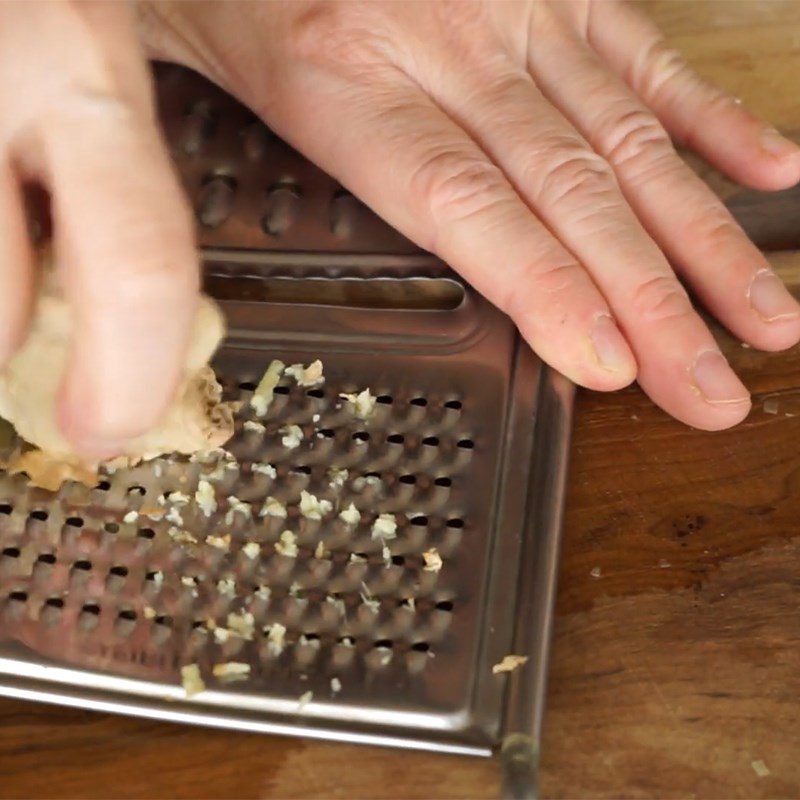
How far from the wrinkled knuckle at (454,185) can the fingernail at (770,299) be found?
0.16 m

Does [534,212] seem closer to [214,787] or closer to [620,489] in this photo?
[620,489]

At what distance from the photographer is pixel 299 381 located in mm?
546

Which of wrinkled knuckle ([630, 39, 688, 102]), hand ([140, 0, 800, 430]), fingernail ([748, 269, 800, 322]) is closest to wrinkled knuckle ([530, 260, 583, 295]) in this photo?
hand ([140, 0, 800, 430])

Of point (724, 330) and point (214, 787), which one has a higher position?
point (724, 330)

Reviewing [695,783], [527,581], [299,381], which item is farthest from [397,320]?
[695,783]

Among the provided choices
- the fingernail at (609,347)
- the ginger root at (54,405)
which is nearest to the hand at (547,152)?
the fingernail at (609,347)

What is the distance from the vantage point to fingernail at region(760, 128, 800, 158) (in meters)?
0.62

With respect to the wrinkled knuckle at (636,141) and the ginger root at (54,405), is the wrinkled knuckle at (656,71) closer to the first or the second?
the wrinkled knuckle at (636,141)

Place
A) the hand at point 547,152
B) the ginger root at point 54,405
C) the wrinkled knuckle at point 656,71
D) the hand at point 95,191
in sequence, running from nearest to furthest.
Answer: the hand at point 95,191 < the ginger root at point 54,405 < the hand at point 547,152 < the wrinkled knuckle at point 656,71

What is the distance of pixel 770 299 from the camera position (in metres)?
0.55

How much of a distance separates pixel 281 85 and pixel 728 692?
0.45 meters

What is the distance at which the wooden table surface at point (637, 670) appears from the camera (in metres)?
0.43

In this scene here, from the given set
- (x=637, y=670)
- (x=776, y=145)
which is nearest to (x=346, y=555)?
(x=637, y=670)

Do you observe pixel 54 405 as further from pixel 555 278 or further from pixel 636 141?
pixel 636 141
